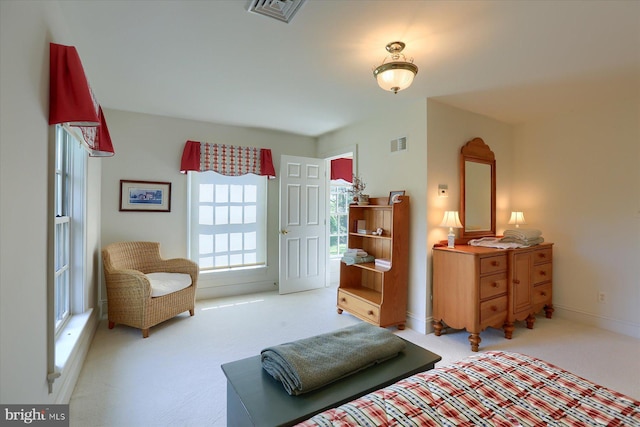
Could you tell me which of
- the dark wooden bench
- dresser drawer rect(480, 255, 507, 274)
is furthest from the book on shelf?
the dark wooden bench

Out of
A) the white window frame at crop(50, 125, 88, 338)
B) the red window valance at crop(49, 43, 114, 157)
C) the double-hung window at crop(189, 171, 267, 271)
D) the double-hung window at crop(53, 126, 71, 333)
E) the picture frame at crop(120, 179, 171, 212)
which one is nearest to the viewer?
the red window valance at crop(49, 43, 114, 157)

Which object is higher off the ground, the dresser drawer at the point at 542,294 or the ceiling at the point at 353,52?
the ceiling at the point at 353,52

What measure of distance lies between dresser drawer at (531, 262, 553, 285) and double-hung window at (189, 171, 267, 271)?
11.5ft

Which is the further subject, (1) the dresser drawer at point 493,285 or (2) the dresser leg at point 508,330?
(2) the dresser leg at point 508,330

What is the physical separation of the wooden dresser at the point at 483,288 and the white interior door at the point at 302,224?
2.03 metres

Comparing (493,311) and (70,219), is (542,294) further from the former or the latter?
(70,219)

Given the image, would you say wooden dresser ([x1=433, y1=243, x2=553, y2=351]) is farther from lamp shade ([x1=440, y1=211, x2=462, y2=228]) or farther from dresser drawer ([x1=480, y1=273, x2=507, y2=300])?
lamp shade ([x1=440, y1=211, x2=462, y2=228])

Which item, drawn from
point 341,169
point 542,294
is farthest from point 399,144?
point 542,294

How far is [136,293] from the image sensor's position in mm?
2816

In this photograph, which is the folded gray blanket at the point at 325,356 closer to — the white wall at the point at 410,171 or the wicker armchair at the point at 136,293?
the white wall at the point at 410,171

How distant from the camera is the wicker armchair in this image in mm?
2818

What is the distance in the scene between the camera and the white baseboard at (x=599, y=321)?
2.97 meters

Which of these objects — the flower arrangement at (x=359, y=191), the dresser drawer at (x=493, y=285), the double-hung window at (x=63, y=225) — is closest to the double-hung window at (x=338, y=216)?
the flower arrangement at (x=359, y=191)

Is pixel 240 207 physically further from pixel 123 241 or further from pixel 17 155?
pixel 17 155
